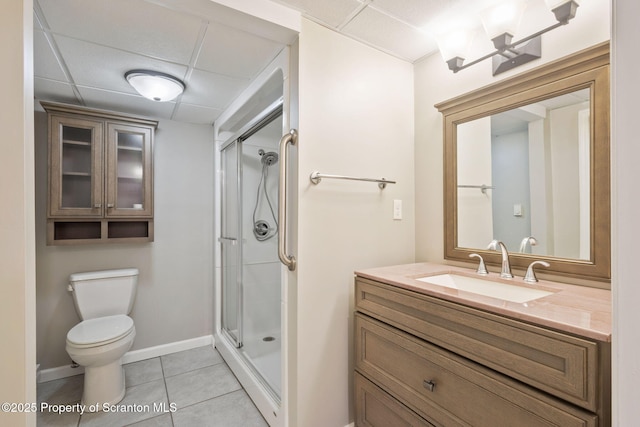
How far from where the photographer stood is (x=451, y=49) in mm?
1450

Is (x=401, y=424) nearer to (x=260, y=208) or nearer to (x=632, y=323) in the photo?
(x=632, y=323)

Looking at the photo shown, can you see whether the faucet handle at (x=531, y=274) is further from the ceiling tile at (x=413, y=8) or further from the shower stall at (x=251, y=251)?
the shower stall at (x=251, y=251)

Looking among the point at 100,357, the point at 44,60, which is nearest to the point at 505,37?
the point at 44,60

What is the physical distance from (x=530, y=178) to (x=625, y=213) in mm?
1027

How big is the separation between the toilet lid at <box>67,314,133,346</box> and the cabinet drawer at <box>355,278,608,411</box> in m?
1.77

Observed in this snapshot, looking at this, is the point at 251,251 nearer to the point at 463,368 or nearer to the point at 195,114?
the point at 195,114

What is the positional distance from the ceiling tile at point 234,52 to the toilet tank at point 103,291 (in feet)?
5.51

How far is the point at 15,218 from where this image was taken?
963 millimetres

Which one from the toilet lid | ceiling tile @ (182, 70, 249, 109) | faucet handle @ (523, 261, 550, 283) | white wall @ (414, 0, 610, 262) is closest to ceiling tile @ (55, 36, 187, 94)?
ceiling tile @ (182, 70, 249, 109)

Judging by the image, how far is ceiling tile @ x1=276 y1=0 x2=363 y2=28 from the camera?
1.31 m

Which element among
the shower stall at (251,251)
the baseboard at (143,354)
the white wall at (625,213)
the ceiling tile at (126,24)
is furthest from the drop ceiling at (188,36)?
the baseboard at (143,354)

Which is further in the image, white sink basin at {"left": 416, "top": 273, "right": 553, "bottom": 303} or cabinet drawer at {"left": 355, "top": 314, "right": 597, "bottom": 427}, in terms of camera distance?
white sink basin at {"left": 416, "top": 273, "right": 553, "bottom": 303}

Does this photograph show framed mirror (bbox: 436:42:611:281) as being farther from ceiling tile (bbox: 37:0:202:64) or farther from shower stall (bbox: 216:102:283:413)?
ceiling tile (bbox: 37:0:202:64)

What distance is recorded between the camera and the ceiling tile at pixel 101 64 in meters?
1.50
